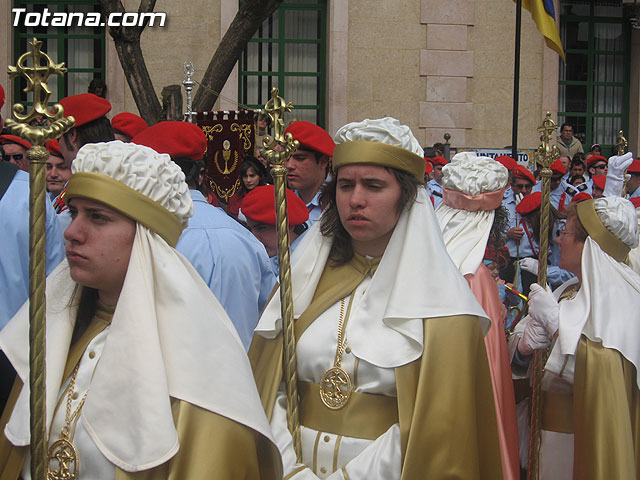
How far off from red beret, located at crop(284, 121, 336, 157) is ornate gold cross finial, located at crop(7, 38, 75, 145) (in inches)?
130

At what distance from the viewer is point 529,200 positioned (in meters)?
7.66

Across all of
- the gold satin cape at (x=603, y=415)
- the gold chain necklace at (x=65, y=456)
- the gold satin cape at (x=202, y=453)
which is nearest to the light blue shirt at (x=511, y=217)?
the gold satin cape at (x=603, y=415)

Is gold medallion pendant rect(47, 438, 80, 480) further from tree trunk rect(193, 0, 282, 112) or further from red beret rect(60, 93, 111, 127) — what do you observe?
tree trunk rect(193, 0, 282, 112)

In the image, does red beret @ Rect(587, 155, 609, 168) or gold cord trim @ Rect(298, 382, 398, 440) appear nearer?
gold cord trim @ Rect(298, 382, 398, 440)

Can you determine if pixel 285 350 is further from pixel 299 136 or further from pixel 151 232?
pixel 299 136

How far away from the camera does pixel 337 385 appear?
3188 mm

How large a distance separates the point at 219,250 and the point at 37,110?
1701 mm

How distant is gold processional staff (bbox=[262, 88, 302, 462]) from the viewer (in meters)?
3.22

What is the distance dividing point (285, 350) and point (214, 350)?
78cm

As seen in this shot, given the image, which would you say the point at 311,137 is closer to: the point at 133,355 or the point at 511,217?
the point at 133,355

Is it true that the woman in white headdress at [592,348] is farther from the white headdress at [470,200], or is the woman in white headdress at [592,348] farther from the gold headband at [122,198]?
the gold headband at [122,198]

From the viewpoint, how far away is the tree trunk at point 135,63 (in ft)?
29.2

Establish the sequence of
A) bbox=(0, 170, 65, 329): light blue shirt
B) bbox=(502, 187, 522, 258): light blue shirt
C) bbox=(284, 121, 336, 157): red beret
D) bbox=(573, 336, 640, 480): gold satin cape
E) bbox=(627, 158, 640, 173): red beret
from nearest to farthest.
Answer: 1. bbox=(0, 170, 65, 329): light blue shirt
2. bbox=(573, 336, 640, 480): gold satin cape
3. bbox=(284, 121, 336, 157): red beret
4. bbox=(502, 187, 522, 258): light blue shirt
5. bbox=(627, 158, 640, 173): red beret

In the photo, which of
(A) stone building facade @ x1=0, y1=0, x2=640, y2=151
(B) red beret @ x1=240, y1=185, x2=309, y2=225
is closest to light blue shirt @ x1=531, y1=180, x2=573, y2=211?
(A) stone building facade @ x1=0, y1=0, x2=640, y2=151
